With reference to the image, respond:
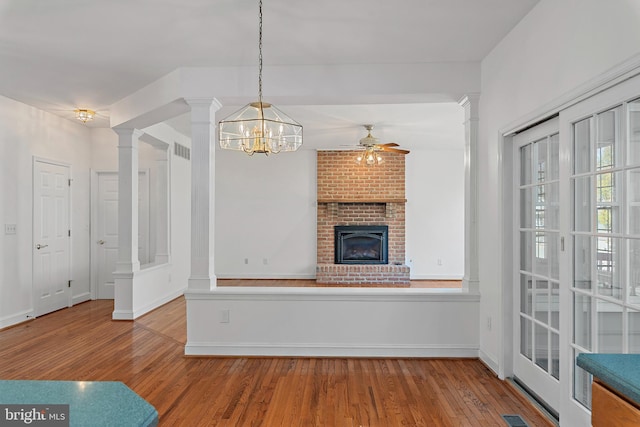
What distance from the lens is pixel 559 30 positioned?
2375mm

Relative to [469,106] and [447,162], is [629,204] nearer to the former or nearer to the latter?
[469,106]

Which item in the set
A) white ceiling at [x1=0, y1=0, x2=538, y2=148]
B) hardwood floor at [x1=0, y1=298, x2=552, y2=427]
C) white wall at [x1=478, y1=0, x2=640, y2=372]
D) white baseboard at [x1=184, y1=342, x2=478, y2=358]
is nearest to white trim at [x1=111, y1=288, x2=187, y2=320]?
hardwood floor at [x1=0, y1=298, x2=552, y2=427]

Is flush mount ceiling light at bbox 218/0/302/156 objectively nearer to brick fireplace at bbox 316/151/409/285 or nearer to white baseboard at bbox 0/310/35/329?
white baseboard at bbox 0/310/35/329

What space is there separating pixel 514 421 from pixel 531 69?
7.48ft

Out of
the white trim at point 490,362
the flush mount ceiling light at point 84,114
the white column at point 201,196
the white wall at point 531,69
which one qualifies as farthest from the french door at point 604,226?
the flush mount ceiling light at point 84,114

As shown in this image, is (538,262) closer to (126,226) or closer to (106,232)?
(126,226)

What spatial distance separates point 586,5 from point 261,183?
654 centimetres

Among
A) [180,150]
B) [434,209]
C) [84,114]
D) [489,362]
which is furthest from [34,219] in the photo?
[434,209]

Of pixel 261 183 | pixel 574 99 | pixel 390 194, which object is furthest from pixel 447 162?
pixel 574 99

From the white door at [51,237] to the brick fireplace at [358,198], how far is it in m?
4.26

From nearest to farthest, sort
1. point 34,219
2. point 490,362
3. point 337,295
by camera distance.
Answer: point 490,362, point 337,295, point 34,219

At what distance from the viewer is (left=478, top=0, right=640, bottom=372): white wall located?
1.94 meters

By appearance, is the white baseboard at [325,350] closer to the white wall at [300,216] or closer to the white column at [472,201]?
the white column at [472,201]

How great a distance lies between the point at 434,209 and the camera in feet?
26.4
